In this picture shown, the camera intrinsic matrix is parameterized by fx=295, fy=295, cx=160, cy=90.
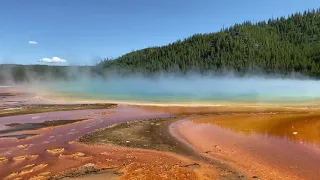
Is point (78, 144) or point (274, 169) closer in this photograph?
point (274, 169)

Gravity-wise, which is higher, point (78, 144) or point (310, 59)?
point (310, 59)

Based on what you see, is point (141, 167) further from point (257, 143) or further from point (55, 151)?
point (257, 143)

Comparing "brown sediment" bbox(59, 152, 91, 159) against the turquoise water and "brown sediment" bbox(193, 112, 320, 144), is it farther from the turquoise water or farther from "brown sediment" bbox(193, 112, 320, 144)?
the turquoise water

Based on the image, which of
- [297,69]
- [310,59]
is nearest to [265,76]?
[297,69]

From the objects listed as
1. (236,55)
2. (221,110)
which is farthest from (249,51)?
(221,110)

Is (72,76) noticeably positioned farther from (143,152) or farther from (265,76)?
(143,152)

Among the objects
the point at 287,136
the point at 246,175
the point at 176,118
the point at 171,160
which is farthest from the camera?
the point at 176,118

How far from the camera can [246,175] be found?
12.0 m

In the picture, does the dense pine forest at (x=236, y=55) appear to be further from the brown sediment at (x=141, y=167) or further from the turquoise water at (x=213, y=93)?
the brown sediment at (x=141, y=167)

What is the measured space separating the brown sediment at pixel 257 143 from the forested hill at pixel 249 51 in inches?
3313

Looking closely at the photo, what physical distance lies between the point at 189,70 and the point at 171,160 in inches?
4968

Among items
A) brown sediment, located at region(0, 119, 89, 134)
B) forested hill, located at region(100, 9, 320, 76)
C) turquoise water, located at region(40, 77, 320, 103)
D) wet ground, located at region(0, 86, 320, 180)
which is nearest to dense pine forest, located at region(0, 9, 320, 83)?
forested hill, located at region(100, 9, 320, 76)

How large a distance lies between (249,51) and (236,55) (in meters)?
6.22

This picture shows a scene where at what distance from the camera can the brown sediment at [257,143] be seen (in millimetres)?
12945
